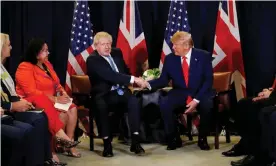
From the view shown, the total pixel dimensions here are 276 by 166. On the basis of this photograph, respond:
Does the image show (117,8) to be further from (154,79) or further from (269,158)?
(269,158)

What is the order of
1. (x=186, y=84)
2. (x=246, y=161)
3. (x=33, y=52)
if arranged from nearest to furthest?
(x=246, y=161) < (x=33, y=52) < (x=186, y=84)

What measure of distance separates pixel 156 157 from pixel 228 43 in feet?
6.36

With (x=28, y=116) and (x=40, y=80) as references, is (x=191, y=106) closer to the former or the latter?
(x=40, y=80)

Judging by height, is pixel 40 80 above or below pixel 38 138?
above

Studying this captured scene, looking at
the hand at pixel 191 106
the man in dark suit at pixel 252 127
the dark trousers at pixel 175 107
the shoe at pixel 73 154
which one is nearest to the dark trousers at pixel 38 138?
the shoe at pixel 73 154

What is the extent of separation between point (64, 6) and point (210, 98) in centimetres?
236

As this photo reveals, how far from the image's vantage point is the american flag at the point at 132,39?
248 inches

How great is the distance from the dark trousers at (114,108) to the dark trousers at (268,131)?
1365 mm

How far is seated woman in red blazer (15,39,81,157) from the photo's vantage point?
15.9 ft

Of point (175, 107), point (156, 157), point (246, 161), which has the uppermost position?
point (175, 107)

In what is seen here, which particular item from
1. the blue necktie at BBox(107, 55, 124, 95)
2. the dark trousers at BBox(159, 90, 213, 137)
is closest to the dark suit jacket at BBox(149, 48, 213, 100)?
the dark trousers at BBox(159, 90, 213, 137)

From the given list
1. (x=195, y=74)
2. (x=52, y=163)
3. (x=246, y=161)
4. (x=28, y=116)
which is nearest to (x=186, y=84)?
(x=195, y=74)

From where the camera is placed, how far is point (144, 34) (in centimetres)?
660

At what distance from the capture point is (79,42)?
6.26 meters
